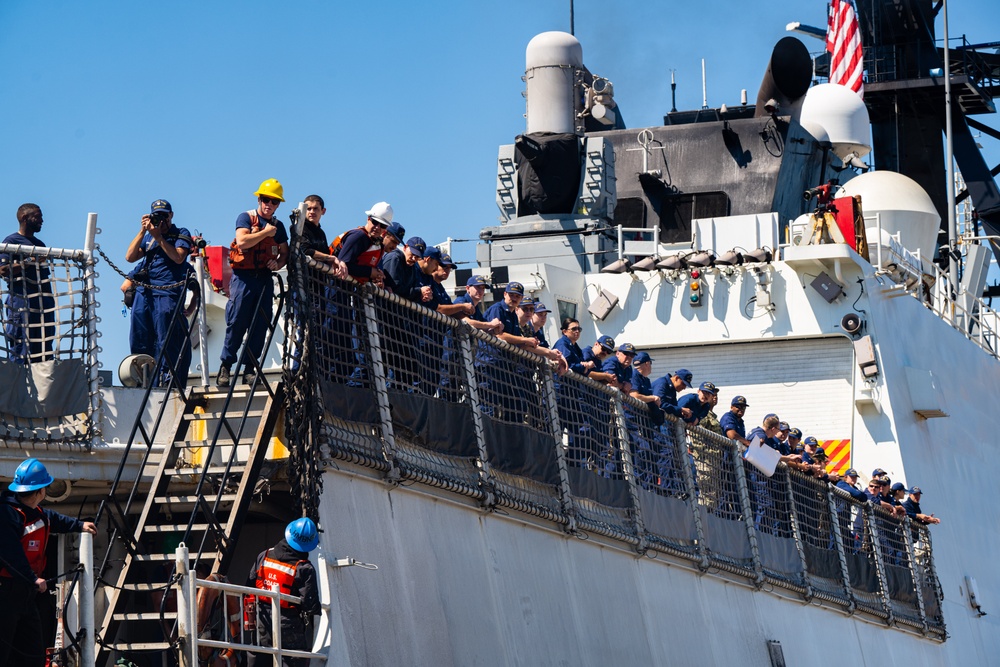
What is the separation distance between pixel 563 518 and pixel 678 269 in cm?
800

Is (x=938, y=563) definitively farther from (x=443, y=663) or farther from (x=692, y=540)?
(x=443, y=663)

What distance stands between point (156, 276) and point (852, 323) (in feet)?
32.0

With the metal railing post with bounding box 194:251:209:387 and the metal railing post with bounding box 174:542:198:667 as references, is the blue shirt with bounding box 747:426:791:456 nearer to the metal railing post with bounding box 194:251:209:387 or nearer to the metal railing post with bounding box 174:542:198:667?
the metal railing post with bounding box 194:251:209:387

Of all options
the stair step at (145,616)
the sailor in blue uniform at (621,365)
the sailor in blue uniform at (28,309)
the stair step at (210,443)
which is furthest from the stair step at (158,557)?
the sailor in blue uniform at (621,365)

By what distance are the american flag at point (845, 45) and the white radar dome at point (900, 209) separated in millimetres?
6397

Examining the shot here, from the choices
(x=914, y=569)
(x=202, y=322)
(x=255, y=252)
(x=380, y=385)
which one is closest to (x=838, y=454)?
(x=914, y=569)

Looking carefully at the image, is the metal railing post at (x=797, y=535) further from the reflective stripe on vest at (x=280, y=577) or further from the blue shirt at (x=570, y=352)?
the reflective stripe on vest at (x=280, y=577)

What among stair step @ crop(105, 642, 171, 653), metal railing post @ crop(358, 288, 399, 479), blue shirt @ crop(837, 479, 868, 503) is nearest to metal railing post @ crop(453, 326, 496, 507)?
metal railing post @ crop(358, 288, 399, 479)

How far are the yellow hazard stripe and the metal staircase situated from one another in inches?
416

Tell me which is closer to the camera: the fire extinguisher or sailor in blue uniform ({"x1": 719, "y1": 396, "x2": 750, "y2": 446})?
the fire extinguisher

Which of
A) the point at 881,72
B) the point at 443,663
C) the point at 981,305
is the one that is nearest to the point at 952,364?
the point at 981,305

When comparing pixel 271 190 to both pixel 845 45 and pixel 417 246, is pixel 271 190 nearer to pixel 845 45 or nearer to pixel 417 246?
pixel 417 246

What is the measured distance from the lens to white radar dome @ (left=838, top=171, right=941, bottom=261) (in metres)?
21.8

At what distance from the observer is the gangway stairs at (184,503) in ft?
25.5
